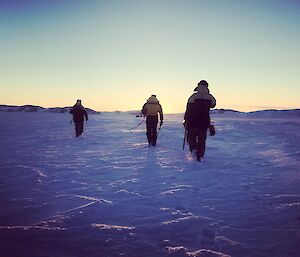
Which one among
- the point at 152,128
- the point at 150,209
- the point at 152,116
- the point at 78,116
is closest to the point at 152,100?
the point at 152,116

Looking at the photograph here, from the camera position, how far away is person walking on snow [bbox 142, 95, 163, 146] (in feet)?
42.2

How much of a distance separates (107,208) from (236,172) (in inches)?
146

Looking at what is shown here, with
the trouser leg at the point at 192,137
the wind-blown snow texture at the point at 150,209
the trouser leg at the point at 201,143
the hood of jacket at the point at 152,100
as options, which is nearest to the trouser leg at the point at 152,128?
the hood of jacket at the point at 152,100

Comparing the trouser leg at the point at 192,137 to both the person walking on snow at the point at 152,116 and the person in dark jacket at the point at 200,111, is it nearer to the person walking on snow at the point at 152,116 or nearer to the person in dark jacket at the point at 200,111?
the person in dark jacket at the point at 200,111

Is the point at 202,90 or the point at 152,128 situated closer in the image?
the point at 202,90

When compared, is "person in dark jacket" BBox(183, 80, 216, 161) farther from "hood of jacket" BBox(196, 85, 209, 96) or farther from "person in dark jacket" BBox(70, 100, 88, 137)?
"person in dark jacket" BBox(70, 100, 88, 137)

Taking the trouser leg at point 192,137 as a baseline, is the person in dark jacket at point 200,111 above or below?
above

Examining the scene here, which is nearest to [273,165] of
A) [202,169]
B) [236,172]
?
[236,172]

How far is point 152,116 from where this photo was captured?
1289 cm

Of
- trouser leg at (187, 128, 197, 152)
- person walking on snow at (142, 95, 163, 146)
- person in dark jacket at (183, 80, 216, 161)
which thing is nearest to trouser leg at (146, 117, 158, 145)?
person walking on snow at (142, 95, 163, 146)

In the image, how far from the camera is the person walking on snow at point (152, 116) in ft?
42.2

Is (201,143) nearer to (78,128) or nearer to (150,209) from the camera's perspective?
(150,209)

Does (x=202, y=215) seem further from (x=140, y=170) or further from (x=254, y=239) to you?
(x=140, y=170)

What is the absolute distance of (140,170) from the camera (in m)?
7.65
